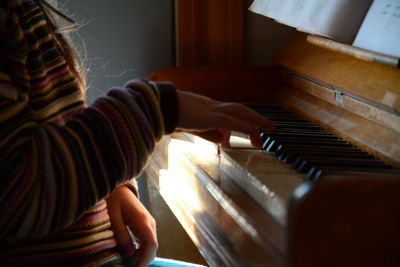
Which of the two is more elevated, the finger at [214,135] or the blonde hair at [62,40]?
the blonde hair at [62,40]

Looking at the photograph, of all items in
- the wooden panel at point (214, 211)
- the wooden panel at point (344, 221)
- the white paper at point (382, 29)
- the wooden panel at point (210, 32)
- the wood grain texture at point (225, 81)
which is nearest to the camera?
the wooden panel at point (344, 221)

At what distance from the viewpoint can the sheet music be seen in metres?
1.15

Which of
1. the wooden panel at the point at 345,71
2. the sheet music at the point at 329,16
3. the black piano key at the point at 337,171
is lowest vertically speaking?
the black piano key at the point at 337,171

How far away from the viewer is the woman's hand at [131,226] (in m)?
0.97

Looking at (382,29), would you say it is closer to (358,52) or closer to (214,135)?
(358,52)

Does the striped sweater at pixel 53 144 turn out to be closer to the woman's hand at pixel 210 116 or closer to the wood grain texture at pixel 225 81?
the woman's hand at pixel 210 116

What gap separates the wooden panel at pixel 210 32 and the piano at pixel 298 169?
0.26 meters

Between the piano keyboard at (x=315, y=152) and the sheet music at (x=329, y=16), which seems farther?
the sheet music at (x=329, y=16)

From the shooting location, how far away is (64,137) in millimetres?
729

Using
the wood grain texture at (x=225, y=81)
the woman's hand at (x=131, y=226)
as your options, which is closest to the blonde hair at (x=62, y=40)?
the woman's hand at (x=131, y=226)

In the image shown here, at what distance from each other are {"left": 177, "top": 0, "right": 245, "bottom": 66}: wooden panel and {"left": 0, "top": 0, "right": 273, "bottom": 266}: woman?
952 mm

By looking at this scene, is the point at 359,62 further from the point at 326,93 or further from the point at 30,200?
the point at 30,200

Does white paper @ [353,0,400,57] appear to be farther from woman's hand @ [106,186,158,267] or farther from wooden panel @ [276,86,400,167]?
woman's hand @ [106,186,158,267]

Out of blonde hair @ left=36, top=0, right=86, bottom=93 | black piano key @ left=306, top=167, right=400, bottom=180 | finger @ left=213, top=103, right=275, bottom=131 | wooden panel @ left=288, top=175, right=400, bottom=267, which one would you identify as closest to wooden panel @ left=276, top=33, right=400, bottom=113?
black piano key @ left=306, top=167, right=400, bottom=180
